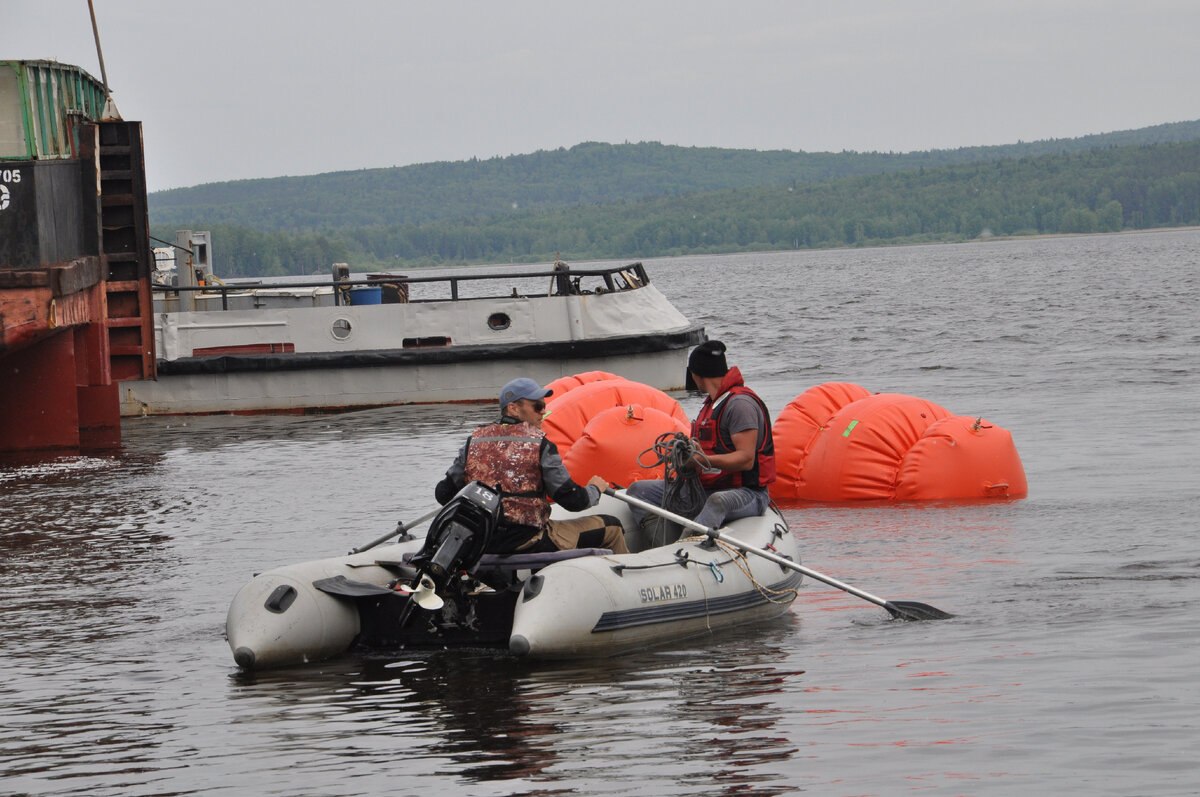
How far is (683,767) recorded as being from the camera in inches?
257

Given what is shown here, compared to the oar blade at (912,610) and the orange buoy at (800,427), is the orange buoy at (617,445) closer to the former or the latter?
the orange buoy at (800,427)

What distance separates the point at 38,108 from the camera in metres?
19.1

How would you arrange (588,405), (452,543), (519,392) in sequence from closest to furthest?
(452,543) < (519,392) < (588,405)

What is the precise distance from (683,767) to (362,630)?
3.06 metres

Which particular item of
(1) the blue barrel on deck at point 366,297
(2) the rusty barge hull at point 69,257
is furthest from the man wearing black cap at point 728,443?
(1) the blue barrel on deck at point 366,297

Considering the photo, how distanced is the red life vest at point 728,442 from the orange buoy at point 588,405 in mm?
4815

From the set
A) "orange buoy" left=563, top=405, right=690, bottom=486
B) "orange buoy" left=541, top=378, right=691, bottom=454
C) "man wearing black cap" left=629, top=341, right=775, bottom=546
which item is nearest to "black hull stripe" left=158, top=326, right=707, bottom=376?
"orange buoy" left=541, top=378, right=691, bottom=454

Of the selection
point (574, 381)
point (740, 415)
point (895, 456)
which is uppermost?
point (740, 415)

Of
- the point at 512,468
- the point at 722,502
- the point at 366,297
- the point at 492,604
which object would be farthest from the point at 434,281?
the point at 492,604

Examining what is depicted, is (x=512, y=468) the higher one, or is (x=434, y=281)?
(x=434, y=281)

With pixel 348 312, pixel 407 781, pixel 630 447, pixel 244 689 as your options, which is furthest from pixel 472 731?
pixel 348 312

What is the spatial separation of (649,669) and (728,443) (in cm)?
205

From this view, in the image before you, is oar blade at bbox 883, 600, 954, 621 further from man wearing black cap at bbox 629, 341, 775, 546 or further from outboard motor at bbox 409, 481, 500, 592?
outboard motor at bbox 409, 481, 500, 592

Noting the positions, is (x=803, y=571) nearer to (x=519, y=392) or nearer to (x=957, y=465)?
(x=519, y=392)
